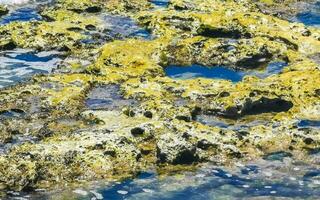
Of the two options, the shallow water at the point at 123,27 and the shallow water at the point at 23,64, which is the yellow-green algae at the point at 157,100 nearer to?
the shallow water at the point at 123,27

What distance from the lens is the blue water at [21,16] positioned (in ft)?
85.7

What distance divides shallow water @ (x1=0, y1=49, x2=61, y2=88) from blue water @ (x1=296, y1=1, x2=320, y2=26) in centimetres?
1255

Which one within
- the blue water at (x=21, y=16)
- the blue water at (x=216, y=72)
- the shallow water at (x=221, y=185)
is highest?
the blue water at (x=21, y=16)

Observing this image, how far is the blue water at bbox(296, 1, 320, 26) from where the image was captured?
88.5 feet

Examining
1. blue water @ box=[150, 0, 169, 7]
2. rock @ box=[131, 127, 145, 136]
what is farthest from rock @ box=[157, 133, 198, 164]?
blue water @ box=[150, 0, 169, 7]

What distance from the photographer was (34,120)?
54.1 feet

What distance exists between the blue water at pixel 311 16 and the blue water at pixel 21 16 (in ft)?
42.5

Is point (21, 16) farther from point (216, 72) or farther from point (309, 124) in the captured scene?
point (309, 124)

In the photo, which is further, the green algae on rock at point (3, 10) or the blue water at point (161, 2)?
the blue water at point (161, 2)

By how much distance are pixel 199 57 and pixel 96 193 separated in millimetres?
9855

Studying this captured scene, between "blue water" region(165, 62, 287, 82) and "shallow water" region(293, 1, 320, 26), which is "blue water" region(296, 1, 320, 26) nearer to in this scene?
"shallow water" region(293, 1, 320, 26)

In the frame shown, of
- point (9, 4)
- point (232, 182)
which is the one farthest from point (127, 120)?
point (9, 4)

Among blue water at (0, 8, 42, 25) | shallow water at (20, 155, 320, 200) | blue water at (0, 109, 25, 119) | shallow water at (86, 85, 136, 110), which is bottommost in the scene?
shallow water at (20, 155, 320, 200)

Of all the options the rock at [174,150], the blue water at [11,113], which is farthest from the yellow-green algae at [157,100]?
the blue water at [11,113]
